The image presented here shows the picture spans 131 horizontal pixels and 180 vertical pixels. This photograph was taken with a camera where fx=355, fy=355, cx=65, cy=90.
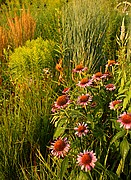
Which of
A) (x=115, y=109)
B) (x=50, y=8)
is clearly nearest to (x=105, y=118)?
(x=115, y=109)

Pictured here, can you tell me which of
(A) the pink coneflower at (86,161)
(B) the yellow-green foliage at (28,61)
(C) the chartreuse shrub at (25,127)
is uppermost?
(A) the pink coneflower at (86,161)

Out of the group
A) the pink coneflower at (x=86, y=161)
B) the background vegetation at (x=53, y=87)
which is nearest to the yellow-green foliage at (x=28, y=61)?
the background vegetation at (x=53, y=87)

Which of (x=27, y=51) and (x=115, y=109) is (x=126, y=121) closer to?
(x=115, y=109)

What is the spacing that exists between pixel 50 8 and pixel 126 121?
4.53 meters

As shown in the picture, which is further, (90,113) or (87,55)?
(87,55)

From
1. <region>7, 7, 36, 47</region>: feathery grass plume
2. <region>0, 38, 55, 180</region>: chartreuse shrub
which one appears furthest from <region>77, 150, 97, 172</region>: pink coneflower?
<region>7, 7, 36, 47</region>: feathery grass plume

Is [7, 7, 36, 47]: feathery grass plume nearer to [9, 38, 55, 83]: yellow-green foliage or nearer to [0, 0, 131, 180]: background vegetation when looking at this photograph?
[0, 0, 131, 180]: background vegetation

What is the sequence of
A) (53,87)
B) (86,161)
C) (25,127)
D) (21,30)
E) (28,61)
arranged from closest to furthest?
(86,161) → (25,127) → (53,87) → (28,61) → (21,30)

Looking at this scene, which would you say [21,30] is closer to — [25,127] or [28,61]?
[28,61]

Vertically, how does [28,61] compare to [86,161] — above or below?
below

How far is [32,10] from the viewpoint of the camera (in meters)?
7.23

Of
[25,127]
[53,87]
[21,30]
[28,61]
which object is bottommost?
[25,127]


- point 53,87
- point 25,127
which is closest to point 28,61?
point 53,87

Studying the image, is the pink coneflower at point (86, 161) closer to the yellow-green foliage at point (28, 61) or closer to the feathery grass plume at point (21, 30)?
the yellow-green foliage at point (28, 61)
